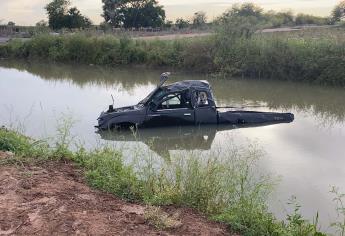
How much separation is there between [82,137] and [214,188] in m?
6.75

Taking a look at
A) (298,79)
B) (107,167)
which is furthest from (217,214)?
(298,79)

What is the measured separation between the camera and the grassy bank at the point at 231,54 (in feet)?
75.0

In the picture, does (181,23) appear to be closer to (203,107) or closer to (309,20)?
(309,20)

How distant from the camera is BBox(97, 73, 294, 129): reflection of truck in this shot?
1323cm

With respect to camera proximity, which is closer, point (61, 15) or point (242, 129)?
point (242, 129)

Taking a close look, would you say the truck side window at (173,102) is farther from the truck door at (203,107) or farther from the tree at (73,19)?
the tree at (73,19)

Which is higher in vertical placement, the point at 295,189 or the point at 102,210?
the point at 102,210

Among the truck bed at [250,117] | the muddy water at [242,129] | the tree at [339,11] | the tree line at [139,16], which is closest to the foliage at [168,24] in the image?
the tree line at [139,16]

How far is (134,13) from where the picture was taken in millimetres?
63312

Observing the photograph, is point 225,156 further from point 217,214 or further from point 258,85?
point 258,85

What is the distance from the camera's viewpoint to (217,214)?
21.5ft

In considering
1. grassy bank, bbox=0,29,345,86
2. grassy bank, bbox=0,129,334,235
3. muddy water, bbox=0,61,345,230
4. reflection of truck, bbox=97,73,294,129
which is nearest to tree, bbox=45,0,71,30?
grassy bank, bbox=0,29,345,86

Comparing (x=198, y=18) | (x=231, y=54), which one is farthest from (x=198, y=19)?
(x=231, y=54)

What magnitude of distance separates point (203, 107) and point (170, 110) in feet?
3.29
